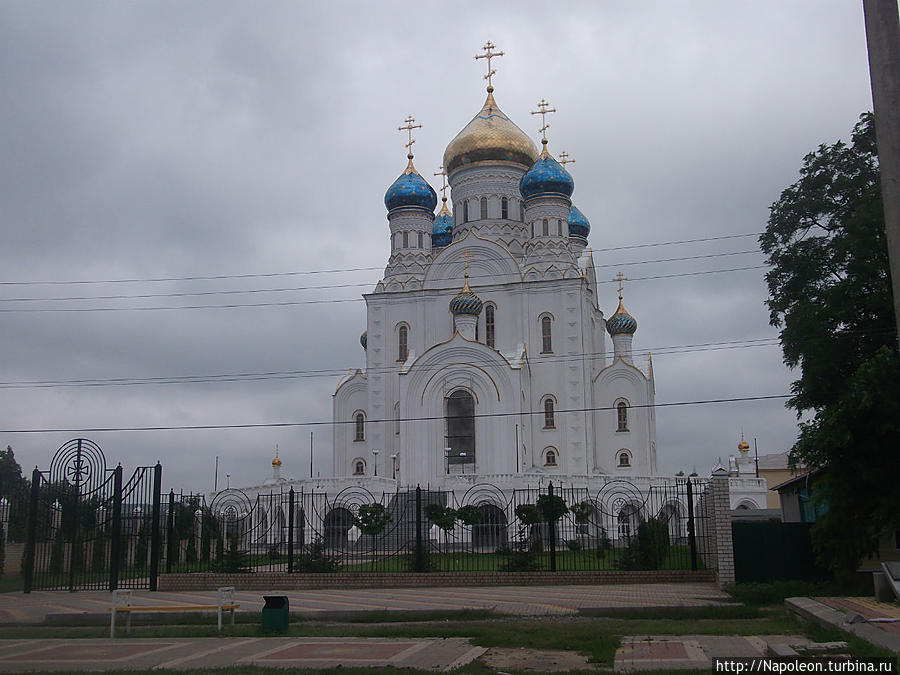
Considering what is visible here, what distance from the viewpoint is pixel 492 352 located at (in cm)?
3706

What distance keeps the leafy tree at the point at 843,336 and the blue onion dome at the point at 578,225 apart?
2665cm

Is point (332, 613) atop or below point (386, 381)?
below

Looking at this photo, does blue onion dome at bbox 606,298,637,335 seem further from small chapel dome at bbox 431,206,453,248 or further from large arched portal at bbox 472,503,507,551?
large arched portal at bbox 472,503,507,551

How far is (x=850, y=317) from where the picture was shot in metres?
19.8

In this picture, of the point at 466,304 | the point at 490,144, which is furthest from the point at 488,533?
the point at 490,144

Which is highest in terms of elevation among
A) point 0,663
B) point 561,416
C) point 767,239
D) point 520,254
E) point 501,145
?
point 501,145

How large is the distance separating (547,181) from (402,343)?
9.95 metres

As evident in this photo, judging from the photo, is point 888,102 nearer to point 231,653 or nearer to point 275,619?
point 231,653

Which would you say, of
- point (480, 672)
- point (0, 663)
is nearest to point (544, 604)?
point (480, 672)

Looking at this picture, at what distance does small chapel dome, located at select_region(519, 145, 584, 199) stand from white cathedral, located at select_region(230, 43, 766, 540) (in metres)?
0.06

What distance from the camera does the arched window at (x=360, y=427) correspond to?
42.1 meters

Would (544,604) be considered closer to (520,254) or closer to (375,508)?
(375,508)

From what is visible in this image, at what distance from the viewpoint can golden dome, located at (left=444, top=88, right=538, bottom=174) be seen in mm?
44875

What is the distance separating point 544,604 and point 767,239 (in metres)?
12.3
